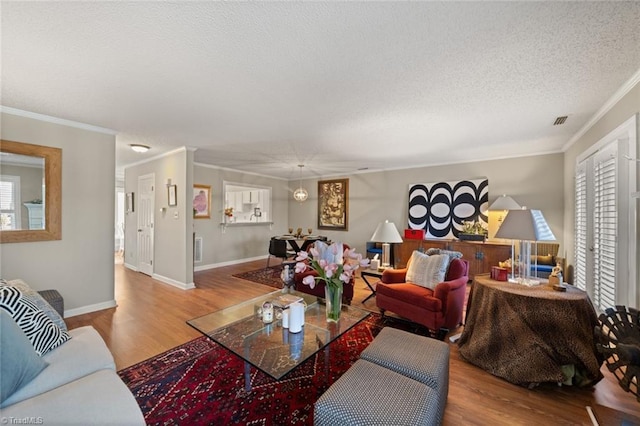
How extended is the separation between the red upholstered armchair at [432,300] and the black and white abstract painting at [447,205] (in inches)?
97.4

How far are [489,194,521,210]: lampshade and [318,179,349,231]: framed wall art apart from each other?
336cm

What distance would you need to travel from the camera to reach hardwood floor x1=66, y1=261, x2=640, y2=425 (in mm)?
1700

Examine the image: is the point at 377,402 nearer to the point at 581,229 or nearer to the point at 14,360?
the point at 14,360

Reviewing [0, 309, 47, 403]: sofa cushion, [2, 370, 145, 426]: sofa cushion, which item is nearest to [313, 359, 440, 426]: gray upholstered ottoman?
[2, 370, 145, 426]: sofa cushion

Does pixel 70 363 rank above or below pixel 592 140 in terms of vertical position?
below

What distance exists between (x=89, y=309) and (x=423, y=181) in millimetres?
6133

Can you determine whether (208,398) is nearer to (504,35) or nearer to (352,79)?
(352,79)

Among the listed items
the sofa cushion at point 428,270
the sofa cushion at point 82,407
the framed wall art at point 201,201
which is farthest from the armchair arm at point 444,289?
the framed wall art at point 201,201

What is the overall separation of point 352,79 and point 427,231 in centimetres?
430

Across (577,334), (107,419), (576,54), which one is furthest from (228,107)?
(577,334)

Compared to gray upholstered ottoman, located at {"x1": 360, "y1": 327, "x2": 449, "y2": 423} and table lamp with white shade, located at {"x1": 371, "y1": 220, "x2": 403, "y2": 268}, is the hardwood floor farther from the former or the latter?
table lamp with white shade, located at {"x1": 371, "y1": 220, "x2": 403, "y2": 268}

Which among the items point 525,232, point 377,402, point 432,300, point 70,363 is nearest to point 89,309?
point 70,363

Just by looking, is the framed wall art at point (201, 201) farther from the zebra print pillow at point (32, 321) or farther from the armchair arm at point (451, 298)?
the armchair arm at point (451, 298)

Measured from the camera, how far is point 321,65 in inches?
75.3
